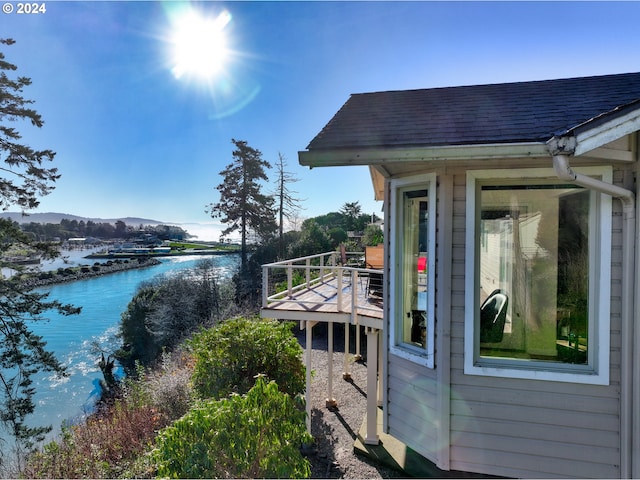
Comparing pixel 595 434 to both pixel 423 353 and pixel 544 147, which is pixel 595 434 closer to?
pixel 423 353

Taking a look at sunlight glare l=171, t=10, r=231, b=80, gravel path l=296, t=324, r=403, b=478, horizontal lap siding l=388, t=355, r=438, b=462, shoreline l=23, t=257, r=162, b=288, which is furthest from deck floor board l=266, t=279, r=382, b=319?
shoreline l=23, t=257, r=162, b=288

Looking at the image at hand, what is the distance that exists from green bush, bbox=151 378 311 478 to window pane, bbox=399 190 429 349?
161 cm

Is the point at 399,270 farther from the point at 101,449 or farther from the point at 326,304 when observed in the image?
the point at 101,449

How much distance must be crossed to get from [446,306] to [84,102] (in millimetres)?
17160

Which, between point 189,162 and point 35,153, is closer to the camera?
point 35,153

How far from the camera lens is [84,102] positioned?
13.3 m

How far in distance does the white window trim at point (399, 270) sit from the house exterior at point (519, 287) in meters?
0.02

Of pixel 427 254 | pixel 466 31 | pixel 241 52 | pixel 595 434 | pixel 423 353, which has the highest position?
pixel 241 52

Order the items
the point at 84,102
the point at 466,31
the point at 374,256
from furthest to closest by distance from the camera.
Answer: the point at 84,102 < the point at 374,256 < the point at 466,31

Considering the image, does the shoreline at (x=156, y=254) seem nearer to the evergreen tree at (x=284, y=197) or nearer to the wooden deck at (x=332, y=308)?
the evergreen tree at (x=284, y=197)

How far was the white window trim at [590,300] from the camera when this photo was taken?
2676mm

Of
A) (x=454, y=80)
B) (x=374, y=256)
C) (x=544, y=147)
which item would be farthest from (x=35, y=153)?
(x=544, y=147)

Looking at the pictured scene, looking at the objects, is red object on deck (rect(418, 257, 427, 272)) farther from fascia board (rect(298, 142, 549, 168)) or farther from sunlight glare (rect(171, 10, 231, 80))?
sunlight glare (rect(171, 10, 231, 80))

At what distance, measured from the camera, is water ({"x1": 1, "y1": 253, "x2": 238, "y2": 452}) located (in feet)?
42.9
